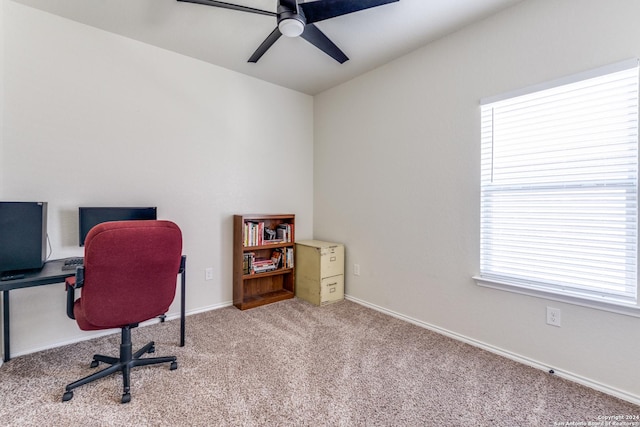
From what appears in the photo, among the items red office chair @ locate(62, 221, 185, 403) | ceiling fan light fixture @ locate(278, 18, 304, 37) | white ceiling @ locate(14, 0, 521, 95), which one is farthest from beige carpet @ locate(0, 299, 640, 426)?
white ceiling @ locate(14, 0, 521, 95)

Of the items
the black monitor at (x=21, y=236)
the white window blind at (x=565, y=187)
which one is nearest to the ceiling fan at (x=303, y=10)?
the white window blind at (x=565, y=187)

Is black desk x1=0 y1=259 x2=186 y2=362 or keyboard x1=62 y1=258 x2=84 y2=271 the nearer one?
black desk x1=0 y1=259 x2=186 y2=362

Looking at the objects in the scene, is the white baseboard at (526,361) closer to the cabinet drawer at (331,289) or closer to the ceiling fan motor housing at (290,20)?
the cabinet drawer at (331,289)

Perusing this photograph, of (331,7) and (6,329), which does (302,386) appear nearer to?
(6,329)

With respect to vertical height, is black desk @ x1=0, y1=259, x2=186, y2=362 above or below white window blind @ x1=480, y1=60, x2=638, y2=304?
below

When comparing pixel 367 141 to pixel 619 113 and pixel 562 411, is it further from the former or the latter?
pixel 562 411

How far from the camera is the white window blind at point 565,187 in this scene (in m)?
1.70

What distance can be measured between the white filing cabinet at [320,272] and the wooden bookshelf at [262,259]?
0.44 ft

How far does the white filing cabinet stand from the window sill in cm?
149

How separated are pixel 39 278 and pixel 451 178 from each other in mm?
3026

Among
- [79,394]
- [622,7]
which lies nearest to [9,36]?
[79,394]

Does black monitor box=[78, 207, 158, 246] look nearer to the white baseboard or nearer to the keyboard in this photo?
the keyboard

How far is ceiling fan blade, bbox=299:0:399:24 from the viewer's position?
5.58ft

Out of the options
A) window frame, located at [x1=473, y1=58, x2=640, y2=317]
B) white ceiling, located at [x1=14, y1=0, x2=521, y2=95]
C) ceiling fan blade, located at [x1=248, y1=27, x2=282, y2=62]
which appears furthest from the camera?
white ceiling, located at [x1=14, y1=0, x2=521, y2=95]
